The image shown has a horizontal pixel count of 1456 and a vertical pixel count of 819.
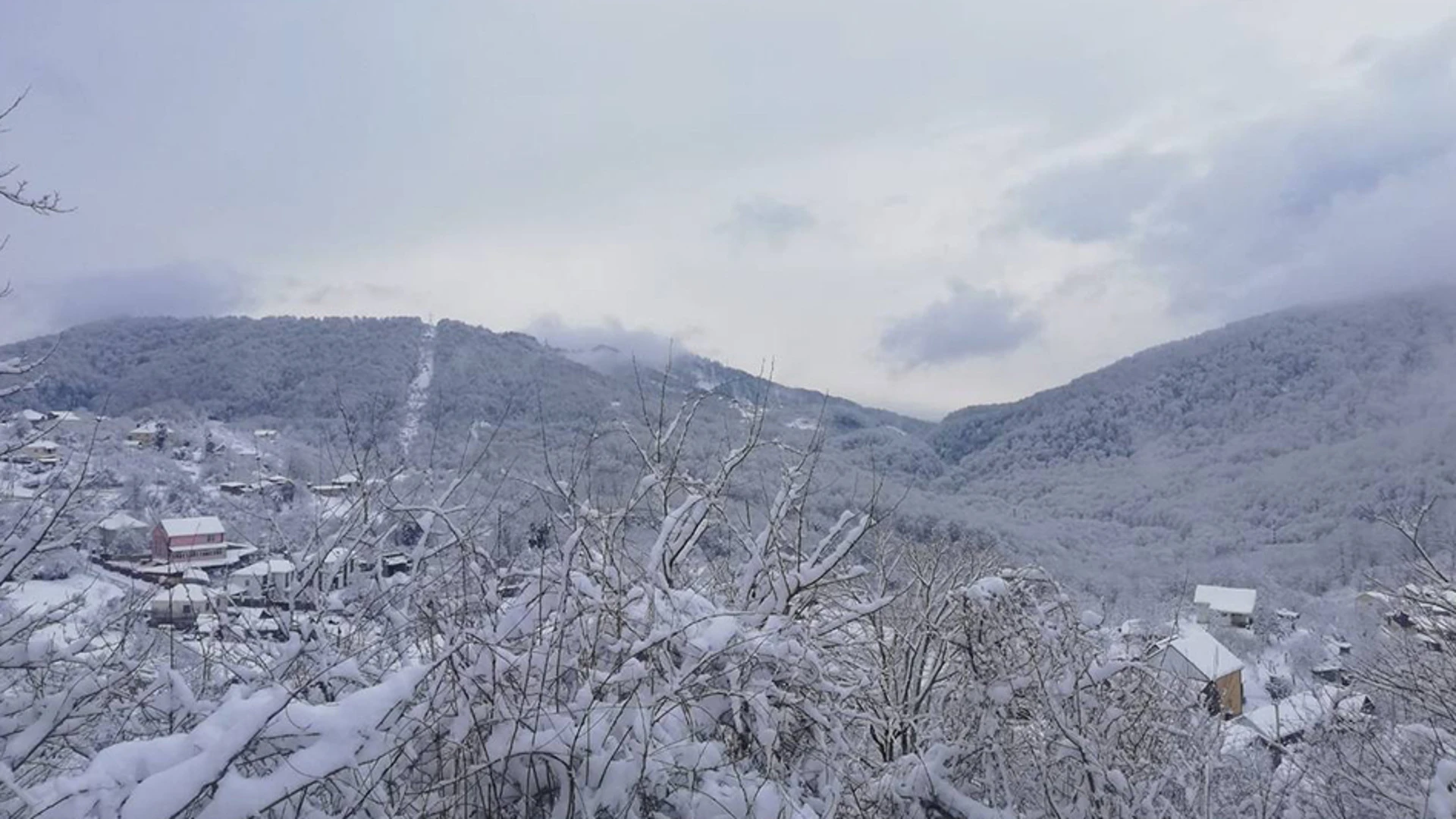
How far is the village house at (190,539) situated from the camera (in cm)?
841

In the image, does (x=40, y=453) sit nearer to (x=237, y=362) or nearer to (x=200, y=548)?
(x=200, y=548)

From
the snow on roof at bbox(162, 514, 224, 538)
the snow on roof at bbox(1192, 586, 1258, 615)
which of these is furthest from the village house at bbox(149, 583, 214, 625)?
the snow on roof at bbox(1192, 586, 1258, 615)

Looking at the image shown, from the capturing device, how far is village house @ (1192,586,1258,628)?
3666 centimetres

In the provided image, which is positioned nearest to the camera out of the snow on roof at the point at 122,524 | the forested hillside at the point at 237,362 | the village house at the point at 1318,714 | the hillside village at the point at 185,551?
the hillside village at the point at 185,551

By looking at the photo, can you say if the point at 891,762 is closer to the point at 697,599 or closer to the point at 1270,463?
the point at 697,599

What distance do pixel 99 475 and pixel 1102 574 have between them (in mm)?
45807

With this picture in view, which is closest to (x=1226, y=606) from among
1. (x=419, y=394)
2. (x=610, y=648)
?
(x=419, y=394)

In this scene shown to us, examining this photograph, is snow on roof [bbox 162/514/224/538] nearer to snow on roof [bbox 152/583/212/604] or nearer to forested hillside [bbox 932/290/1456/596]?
snow on roof [bbox 152/583/212/604]

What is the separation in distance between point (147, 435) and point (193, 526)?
32.2ft

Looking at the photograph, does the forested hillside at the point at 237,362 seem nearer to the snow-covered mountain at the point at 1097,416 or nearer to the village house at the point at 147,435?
the snow-covered mountain at the point at 1097,416

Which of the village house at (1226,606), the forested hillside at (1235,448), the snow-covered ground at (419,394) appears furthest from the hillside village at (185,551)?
the forested hillside at (1235,448)

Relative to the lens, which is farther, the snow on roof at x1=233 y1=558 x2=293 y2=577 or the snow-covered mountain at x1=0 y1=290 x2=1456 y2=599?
the snow-covered mountain at x1=0 y1=290 x2=1456 y2=599

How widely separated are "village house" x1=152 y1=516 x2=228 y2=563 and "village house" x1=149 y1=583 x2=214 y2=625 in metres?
0.34

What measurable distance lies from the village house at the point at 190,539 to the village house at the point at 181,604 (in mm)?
344
